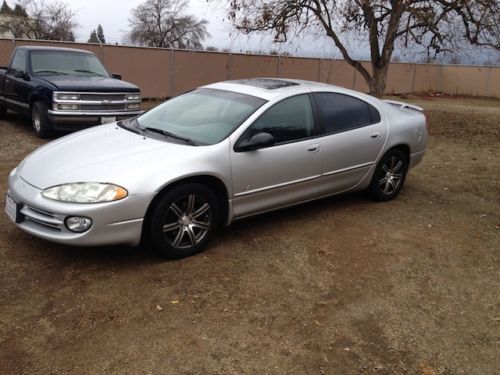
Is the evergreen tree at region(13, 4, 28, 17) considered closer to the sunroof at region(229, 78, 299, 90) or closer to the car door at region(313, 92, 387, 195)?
the sunroof at region(229, 78, 299, 90)

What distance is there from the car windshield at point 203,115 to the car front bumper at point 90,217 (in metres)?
0.93

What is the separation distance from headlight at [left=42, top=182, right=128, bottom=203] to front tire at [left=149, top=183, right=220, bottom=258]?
36cm

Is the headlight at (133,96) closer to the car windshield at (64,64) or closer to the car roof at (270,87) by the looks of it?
the car windshield at (64,64)

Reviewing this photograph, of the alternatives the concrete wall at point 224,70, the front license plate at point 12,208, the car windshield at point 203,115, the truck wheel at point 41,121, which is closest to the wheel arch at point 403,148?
the car windshield at point 203,115

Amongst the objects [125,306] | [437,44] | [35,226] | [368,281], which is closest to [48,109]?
[35,226]

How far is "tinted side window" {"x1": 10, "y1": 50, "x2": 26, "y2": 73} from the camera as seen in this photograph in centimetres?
961

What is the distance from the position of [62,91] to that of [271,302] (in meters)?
6.54

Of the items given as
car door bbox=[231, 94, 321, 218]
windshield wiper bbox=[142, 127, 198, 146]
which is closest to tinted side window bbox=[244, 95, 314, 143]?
car door bbox=[231, 94, 321, 218]

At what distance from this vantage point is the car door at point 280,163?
14.4ft

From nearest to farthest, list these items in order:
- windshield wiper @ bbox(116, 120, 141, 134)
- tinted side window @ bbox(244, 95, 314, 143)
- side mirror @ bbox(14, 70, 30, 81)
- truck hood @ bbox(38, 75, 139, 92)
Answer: tinted side window @ bbox(244, 95, 314, 143)
windshield wiper @ bbox(116, 120, 141, 134)
truck hood @ bbox(38, 75, 139, 92)
side mirror @ bbox(14, 70, 30, 81)

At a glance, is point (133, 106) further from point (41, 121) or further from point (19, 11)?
point (19, 11)

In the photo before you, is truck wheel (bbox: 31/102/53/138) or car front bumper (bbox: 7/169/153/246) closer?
car front bumper (bbox: 7/169/153/246)

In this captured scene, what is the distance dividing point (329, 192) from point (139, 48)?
13265 mm

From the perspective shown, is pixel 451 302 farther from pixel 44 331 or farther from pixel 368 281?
pixel 44 331
